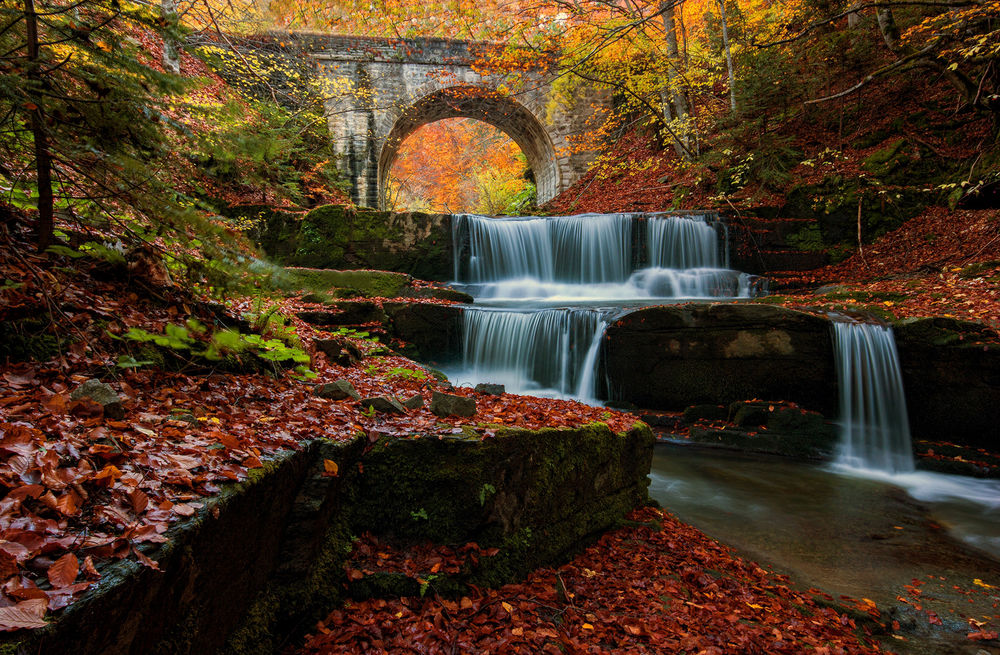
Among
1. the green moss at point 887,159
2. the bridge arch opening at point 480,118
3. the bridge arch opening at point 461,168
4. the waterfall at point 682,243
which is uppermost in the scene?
the bridge arch opening at point 461,168

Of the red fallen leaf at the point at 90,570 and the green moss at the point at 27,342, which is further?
the green moss at the point at 27,342

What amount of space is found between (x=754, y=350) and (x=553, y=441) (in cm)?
509

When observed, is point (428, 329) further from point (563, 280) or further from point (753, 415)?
point (753, 415)

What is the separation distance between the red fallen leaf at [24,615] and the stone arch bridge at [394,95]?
54.0ft

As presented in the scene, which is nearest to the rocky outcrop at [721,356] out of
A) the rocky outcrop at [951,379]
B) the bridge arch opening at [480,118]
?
the rocky outcrop at [951,379]

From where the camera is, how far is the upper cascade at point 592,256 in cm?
1062

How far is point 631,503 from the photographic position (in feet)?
12.4

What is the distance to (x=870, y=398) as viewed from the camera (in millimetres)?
6414

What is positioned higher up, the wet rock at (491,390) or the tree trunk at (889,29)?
the tree trunk at (889,29)

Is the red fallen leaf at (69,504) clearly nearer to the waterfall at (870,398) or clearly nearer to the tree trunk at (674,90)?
the waterfall at (870,398)

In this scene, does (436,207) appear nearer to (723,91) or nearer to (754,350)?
(723,91)

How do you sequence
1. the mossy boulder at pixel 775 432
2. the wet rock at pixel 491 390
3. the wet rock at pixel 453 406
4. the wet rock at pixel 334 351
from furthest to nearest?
the mossy boulder at pixel 775 432
the wet rock at pixel 334 351
the wet rock at pixel 491 390
the wet rock at pixel 453 406

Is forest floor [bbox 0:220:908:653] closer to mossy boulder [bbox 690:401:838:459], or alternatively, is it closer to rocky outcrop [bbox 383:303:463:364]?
mossy boulder [bbox 690:401:838:459]

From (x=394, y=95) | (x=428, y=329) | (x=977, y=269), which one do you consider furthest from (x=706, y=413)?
(x=394, y=95)
